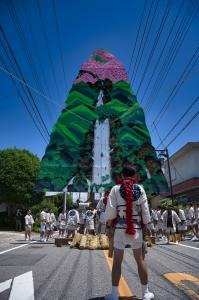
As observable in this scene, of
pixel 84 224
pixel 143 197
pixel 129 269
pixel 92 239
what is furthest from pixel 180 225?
pixel 143 197

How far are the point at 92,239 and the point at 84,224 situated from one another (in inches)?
A: 198

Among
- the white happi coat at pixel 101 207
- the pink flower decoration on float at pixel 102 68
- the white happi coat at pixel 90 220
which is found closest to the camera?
the white happi coat at pixel 101 207

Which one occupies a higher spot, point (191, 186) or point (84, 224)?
point (191, 186)

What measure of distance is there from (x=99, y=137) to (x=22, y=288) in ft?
65.0

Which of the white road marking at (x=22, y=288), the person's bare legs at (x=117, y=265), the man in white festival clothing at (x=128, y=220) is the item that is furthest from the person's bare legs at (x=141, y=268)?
the white road marking at (x=22, y=288)

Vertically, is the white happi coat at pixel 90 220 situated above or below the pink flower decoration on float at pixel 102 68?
below

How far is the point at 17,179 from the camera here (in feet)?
107

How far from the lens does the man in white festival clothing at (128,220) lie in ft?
16.9

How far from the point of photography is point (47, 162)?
23922mm

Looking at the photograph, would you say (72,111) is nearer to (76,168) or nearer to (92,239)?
(76,168)

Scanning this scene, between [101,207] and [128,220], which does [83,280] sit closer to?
[128,220]

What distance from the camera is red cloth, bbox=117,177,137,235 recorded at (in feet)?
17.0

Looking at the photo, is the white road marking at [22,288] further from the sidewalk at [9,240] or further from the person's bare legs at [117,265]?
the sidewalk at [9,240]

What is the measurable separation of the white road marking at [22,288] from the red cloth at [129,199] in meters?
1.67
